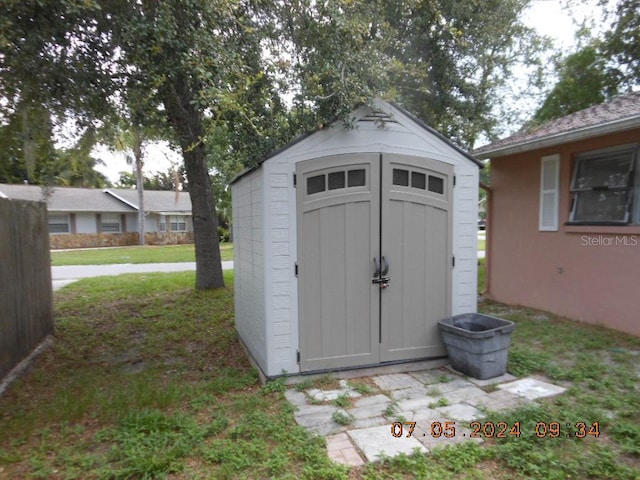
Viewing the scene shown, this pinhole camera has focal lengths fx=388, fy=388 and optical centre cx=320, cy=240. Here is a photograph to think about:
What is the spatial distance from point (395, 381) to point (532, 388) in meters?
1.20

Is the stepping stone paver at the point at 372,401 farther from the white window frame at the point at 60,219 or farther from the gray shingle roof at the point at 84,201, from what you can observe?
the white window frame at the point at 60,219

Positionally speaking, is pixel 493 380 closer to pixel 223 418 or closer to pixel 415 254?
pixel 415 254

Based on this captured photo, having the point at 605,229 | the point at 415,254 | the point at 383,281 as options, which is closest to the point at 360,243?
the point at 383,281

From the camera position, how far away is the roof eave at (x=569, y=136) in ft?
14.9

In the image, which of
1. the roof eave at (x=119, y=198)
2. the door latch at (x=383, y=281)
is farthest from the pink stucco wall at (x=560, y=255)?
the roof eave at (x=119, y=198)

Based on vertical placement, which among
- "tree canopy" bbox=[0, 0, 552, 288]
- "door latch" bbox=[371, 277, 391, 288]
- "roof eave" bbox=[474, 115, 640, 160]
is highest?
"tree canopy" bbox=[0, 0, 552, 288]

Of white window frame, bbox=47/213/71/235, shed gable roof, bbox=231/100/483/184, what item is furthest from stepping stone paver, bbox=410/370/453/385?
white window frame, bbox=47/213/71/235

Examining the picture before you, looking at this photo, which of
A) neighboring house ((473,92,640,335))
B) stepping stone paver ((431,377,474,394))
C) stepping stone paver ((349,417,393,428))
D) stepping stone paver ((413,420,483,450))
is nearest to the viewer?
stepping stone paver ((413,420,483,450))

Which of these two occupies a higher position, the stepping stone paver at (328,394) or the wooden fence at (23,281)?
the wooden fence at (23,281)

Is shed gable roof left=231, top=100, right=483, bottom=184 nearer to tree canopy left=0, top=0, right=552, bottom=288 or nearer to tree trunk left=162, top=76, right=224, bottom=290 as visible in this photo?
tree canopy left=0, top=0, right=552, bottom=288

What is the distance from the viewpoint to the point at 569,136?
17.1ft

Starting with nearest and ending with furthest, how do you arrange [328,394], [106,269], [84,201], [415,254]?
1. [328,394]
2. [415,254]
3. [106,269]
4. [84,201]
